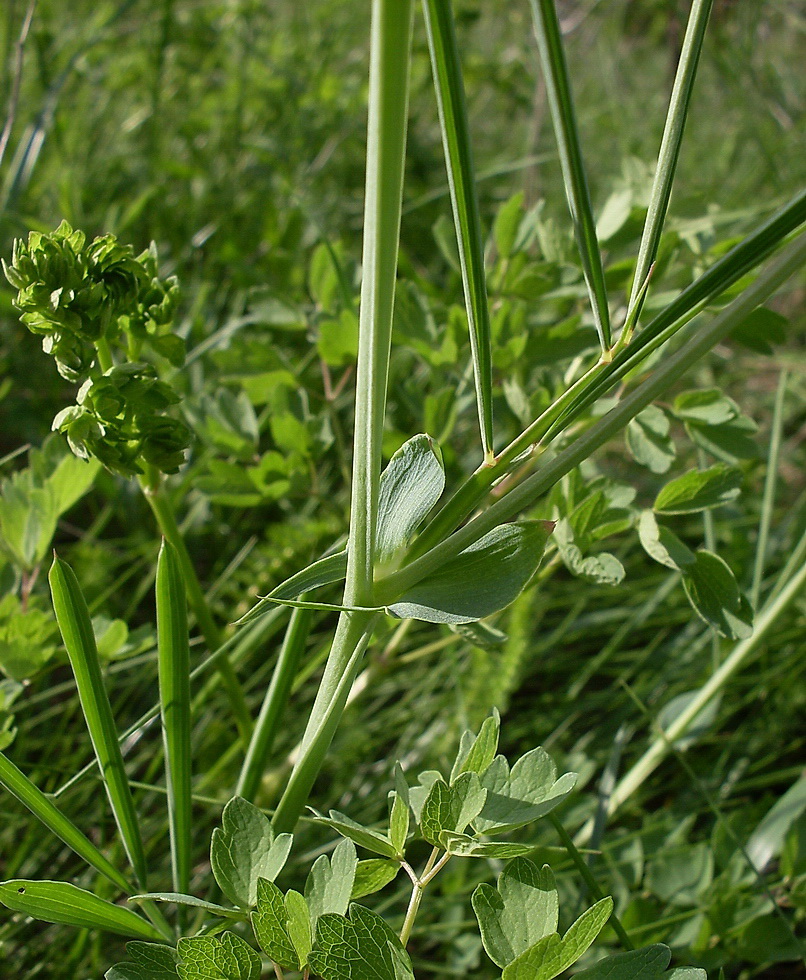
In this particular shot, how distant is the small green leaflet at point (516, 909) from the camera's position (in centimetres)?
46

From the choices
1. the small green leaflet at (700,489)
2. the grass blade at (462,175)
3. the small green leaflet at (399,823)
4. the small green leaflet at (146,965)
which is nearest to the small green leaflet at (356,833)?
the small green leaflet at (399,823)

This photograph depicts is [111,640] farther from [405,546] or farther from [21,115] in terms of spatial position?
[21,115]

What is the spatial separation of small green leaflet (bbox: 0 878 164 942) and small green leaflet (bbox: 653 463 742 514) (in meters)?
0.45

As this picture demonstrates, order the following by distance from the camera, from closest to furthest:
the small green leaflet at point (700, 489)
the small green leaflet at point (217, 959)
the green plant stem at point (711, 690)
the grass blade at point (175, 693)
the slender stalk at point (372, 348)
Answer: the slender stalk at point (372, 348) → the small green leaflet at point (217, 959) → the grass blade at point (175, 693) → the small green leaflet at point (700, 489) → the green plant stem at point (711, 690)

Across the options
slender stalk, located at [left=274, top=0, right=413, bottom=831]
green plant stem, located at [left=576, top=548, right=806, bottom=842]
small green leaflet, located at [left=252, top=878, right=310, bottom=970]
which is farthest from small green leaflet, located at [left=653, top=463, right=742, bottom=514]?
small green leaflet, located at [left=252, top=878, right=310, bottom=970]

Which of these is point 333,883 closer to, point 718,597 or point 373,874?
point 373,874

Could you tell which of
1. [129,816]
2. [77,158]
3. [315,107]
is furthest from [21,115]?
[129,816]

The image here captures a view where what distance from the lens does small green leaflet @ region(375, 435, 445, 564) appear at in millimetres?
485

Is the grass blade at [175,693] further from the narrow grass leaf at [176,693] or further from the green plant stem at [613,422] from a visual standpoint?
the green plant stem at [613,422]

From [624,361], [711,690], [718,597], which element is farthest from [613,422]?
[711,690]

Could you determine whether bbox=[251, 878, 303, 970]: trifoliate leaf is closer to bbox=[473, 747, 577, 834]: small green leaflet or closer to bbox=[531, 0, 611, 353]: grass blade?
bbox=[473, 747, 577, 834]: small green leaflet

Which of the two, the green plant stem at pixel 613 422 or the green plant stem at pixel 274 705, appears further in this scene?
the green plant stem at pixel 274 705

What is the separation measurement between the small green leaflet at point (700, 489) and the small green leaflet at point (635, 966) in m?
0.30

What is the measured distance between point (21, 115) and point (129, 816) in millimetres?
1648
